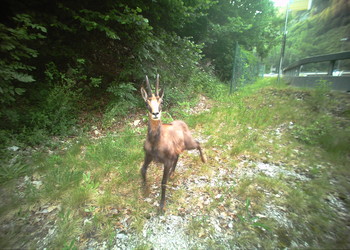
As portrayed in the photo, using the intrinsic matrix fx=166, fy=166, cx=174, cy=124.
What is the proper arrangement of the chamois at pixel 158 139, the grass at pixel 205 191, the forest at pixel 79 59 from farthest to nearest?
the forest at pixel 79 59, the chamois at pixel 158 139, the grass at pixel 205 191

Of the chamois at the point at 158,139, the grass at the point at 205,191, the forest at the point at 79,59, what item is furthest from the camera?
the forest at the point at 79,59

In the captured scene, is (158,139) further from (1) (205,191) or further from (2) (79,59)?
(2) (79,59)

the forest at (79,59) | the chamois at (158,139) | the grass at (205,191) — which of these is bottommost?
the grass at (205,191)

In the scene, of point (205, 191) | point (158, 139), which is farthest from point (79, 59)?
point (205, 191)

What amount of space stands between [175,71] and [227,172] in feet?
18.2

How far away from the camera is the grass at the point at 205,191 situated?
2.20m

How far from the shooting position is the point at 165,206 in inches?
107

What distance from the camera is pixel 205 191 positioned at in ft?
9.94

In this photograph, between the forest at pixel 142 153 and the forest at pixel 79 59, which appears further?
the forest at pixel 79 59

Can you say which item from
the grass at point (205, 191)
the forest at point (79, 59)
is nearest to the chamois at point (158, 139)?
the grass at point (205, 191)

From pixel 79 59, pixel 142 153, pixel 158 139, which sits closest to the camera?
pixel 158 139

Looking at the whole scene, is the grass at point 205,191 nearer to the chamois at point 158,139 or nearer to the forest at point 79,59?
the chamois at point 158,139

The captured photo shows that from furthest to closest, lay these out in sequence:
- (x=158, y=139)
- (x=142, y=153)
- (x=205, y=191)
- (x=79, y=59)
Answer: (x=79, y=59)
(x=142, y=153)
(x=205, y=191)
(x=158, y=139)

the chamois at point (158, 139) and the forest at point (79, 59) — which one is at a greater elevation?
the forest at point (79, 59)
